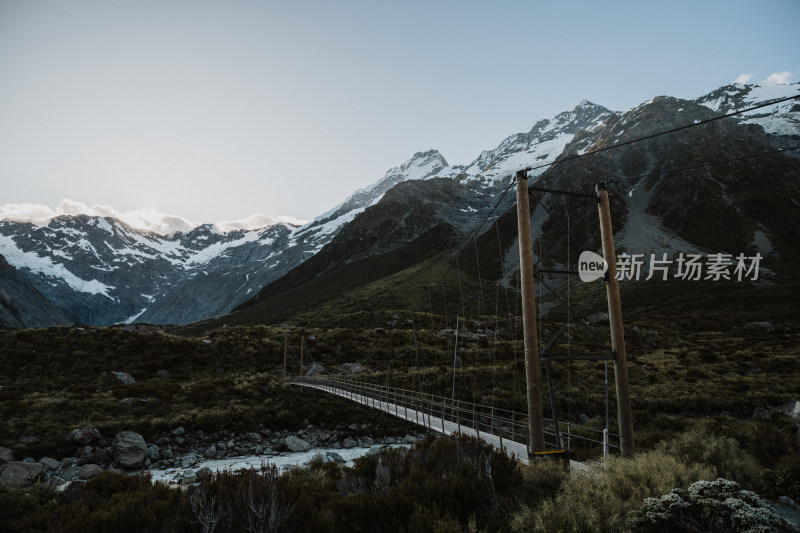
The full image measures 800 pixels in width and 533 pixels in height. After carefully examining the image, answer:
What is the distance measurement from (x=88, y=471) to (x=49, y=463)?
9.54 feet

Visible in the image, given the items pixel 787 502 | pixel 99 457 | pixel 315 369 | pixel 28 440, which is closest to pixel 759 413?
pixel 787 502

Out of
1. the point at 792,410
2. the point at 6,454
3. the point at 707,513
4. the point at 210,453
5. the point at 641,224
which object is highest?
the point at 641,224

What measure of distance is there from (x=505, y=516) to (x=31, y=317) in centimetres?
24945

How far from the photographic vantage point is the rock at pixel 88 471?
16.5 m

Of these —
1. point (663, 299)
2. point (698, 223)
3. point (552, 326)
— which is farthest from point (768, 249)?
point (552, 326)

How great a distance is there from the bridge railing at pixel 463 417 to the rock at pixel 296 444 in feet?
13.1

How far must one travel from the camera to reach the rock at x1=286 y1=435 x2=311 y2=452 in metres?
22.5

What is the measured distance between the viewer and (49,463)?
1795 centimetres

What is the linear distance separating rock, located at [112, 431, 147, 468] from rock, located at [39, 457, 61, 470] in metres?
2.18

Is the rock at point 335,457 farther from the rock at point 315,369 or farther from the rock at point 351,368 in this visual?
the rock at point 315,369

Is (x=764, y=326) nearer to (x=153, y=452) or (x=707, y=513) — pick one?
(x=707, y=513)

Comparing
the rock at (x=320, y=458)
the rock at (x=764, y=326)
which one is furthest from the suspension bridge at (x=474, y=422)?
the rock at (x=764, y=326)

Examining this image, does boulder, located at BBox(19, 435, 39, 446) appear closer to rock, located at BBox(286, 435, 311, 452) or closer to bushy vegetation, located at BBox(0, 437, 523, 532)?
rock, located at BBox(286, 435, 311, 452)

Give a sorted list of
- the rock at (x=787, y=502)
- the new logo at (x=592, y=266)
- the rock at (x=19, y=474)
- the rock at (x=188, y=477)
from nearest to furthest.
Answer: the rock at (x=787, y=502) < the new logo at (x=592, y=266) < the rock at (x=19, y=474) < the rock at (x=188, y=477)
